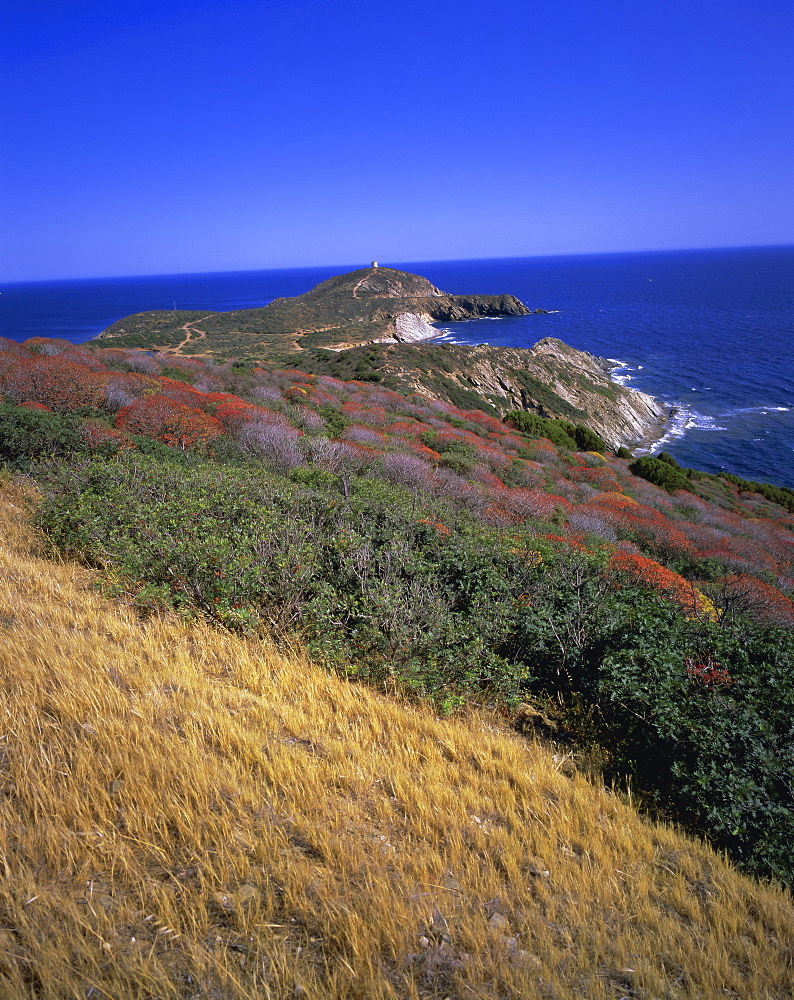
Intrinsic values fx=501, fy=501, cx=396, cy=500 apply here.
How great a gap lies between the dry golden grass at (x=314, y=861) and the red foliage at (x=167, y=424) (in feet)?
28.0

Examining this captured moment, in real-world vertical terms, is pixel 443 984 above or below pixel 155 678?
below

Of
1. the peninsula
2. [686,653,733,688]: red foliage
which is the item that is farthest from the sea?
[686,653,733,688]: red foliage

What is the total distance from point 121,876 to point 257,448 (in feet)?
35.0

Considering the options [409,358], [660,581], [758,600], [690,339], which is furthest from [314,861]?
[690,339]

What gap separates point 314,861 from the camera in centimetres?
270

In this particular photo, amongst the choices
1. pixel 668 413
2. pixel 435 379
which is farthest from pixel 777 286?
pixel 435 379

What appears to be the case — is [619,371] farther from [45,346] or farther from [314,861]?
[314,861]

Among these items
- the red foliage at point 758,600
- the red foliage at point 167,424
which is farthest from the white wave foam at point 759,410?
Result: the red foliage at point 167,424

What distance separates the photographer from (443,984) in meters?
2.21

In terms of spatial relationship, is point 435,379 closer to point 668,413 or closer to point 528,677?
point 668,413

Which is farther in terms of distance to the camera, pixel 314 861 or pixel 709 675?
pixel 709 675

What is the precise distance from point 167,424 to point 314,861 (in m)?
11.7

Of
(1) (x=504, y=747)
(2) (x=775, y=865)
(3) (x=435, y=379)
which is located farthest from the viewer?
(3) (x=435, y=379)

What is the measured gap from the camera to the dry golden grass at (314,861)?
84.8 inches
